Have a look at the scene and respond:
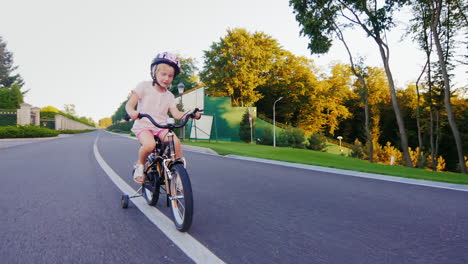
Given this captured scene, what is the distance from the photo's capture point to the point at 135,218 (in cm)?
349

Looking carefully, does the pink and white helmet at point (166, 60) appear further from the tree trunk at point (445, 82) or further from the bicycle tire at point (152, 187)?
the tree trunk at point (445, 82)

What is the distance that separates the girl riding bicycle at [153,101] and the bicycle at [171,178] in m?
0.11

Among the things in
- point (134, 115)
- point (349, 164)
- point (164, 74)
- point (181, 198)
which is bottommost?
point (349, 164)

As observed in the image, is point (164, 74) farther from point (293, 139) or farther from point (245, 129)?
point (245, 129)

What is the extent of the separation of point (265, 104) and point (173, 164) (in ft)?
162

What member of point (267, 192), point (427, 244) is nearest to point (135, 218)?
point (267, 192)

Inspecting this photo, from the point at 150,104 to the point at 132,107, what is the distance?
0.80ft

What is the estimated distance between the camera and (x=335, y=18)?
20.0 metres

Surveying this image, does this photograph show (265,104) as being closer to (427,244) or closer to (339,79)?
(339,79)

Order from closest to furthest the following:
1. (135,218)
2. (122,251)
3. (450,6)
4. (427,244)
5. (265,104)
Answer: (122,251)
(427,244)
(135,218)
(450,6)
(265,104)

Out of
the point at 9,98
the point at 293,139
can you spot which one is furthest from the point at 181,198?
the point at 9,98

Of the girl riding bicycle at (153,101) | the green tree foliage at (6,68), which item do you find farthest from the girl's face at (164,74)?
the green tree foliage at (6,68)

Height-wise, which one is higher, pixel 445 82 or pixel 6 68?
pixel 6 68

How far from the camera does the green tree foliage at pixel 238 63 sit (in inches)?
1636
